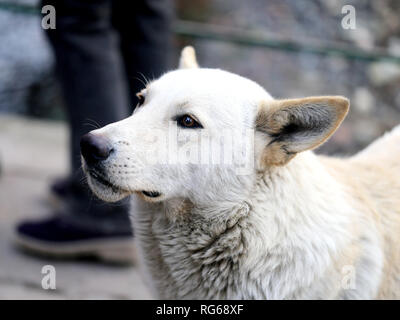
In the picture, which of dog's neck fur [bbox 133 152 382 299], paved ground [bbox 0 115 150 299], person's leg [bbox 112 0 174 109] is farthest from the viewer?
person's leg [bbox 112 0 174 109]

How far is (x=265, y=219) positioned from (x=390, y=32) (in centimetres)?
559

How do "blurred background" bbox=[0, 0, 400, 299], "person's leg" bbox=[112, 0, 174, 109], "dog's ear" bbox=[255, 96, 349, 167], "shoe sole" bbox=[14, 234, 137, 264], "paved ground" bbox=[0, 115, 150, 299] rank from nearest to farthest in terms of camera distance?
"dog's ear" bbox=[255, 96, 349, 167] → "paved ground" bbox=[0, 115, 150, 299] → "shoe sole" bbox=[14, 234, 137, 264] → "person's leg" bbox=[112, 0, 174, 109] → "blurred background" bbox=[0, 0, 400, 299]

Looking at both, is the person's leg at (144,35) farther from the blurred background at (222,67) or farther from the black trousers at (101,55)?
the blurred background at (222,67)

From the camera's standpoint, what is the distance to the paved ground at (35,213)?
2884 millimetres

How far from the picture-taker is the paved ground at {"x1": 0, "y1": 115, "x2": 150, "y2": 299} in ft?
9.46

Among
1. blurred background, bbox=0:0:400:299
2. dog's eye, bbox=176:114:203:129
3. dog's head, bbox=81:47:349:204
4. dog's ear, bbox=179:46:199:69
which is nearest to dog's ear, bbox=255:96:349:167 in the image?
dog's head, bbox=81:47:349:204

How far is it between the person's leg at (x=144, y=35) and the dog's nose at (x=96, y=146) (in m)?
1.24

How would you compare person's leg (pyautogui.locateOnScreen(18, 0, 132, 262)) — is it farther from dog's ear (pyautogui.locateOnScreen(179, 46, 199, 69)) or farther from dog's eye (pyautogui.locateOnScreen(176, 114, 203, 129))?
dog's eye (pyautogui.locateOnScreen(176, 114, 203, 129))

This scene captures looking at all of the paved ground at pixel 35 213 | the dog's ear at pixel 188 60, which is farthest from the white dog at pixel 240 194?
the paved ground at pixel 35 213

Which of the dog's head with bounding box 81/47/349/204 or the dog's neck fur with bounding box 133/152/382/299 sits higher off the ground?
the dog's head with bounding box 81/47/349/204

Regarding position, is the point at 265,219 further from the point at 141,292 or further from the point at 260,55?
the point at 260,55

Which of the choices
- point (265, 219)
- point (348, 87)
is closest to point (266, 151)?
point (265, 219)

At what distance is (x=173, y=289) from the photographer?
7.35 ft

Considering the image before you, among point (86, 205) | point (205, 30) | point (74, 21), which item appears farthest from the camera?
point (205, 30)
